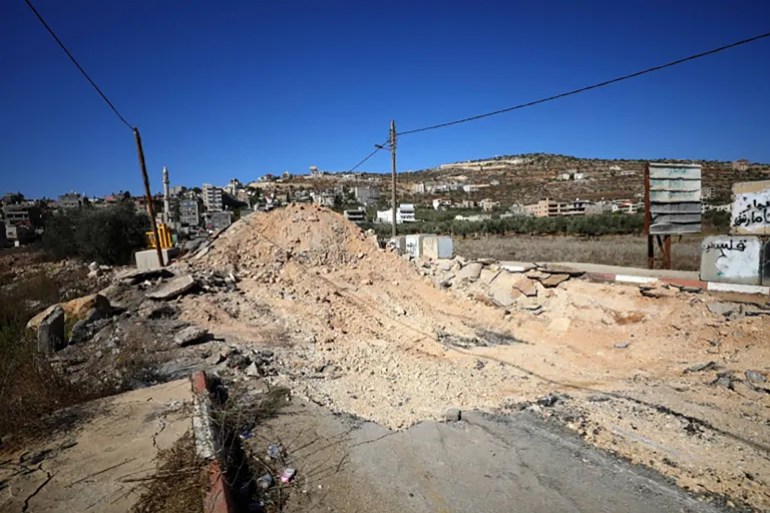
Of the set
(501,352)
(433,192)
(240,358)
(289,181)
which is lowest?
(501,352)

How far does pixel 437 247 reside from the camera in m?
12.6

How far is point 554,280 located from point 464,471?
7.04 m

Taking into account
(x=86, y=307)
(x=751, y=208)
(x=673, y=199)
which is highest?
(x=673, y=199)

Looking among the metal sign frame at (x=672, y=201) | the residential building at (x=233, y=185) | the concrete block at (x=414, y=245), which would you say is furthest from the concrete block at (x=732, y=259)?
the residential building at (x=233, y=185)

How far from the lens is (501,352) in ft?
23.2

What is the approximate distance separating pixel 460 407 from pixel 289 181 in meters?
104

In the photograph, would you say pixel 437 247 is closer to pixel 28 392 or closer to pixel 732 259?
pixel 732 259

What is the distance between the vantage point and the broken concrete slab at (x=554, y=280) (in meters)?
9.41

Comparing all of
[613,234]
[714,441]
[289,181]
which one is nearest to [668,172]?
[714,441]

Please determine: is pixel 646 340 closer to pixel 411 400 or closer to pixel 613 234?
pixel 411 400

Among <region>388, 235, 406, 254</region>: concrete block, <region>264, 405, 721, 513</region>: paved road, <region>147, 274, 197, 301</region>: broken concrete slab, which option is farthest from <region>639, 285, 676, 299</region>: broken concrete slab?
<region>147, 274, 197, 301</region>: broken concrete slab

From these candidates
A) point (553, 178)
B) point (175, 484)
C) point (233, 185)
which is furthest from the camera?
point (233, 185)

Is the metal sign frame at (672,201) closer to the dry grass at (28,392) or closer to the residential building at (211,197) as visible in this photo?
the dry grass at (28,392)

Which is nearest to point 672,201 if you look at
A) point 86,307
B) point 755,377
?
point 755,377
